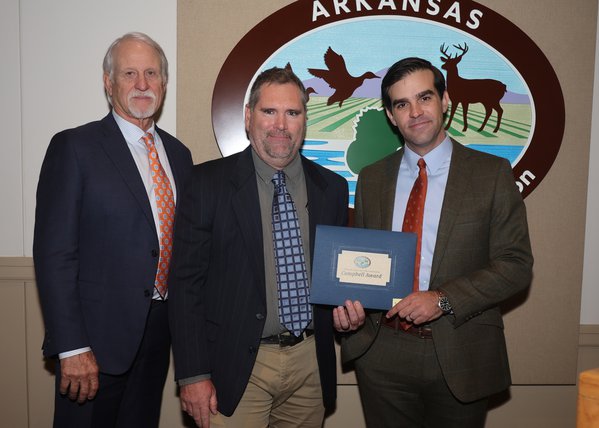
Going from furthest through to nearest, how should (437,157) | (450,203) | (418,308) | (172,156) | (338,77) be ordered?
(338,77), (172,156), (437,157), (450,203), (418,308)

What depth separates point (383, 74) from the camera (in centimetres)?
276

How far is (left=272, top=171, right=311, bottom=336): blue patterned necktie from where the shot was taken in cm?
187

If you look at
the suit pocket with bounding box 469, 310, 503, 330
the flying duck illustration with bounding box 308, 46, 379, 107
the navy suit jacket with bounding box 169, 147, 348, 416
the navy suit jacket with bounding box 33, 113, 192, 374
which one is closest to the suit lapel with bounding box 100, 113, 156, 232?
the navy suit jacket with bounding box 33, 113, 192, 374

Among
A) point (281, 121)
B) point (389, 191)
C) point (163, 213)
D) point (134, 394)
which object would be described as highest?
point (281, 121)

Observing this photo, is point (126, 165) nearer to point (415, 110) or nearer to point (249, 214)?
point (249, 214)

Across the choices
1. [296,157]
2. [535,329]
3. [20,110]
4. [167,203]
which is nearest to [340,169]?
[296,157]

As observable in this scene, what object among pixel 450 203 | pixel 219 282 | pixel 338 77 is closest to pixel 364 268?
pixel 450 203

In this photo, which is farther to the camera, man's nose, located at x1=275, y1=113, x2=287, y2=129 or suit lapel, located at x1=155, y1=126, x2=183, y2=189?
suit lapel, located at x1=155, y1=126, x2=183, y2=189

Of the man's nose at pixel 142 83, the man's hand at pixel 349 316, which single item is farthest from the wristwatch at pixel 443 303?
the man's nose at pixel 142 83

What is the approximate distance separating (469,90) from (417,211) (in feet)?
3.80

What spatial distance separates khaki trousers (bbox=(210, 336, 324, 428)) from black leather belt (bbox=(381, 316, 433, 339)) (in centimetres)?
32

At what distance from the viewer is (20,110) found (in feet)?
8.79

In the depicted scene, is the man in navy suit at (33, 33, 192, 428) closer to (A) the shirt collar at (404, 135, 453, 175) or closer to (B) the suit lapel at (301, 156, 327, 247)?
(B) the suit lapel at (301, 156, 327, 247)

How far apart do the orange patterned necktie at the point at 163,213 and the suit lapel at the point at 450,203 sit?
104 centimetres
